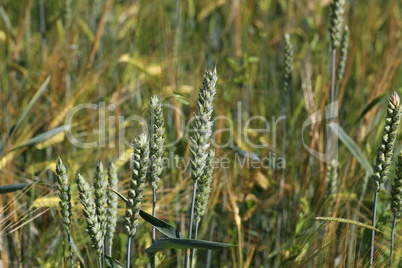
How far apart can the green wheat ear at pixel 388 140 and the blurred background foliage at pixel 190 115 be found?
154 millimetres

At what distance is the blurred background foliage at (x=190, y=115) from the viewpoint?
1.18 m

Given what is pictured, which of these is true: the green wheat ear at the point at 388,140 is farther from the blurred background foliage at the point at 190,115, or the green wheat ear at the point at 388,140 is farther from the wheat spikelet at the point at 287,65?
the wheat spikelet at the point at 287,65

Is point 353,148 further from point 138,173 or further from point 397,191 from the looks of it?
point 138,173

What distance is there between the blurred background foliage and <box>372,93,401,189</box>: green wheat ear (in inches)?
6.1

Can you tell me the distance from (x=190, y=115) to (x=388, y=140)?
0.70 metres

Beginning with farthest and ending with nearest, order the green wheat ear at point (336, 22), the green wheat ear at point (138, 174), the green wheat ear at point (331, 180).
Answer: the green wheat ear at point (336, 22) < the green wheat ear at point (331, 180) < the green wheat ear at point (138, 174)

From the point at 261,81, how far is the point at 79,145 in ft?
1.96

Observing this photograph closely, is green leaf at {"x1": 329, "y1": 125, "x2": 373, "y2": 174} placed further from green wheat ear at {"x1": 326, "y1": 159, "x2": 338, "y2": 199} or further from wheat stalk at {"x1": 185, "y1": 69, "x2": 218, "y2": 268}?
wheat stalk at {"x1": 185, "y1": 69, "x2": 218, "y2": 268}

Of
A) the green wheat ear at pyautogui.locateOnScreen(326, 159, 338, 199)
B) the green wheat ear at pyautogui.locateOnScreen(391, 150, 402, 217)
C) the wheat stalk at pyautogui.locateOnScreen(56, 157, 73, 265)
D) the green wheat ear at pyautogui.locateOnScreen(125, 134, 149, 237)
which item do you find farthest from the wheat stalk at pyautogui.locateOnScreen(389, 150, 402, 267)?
the wheat stalk at pyautogui.locateOnScreen(56, 157, 73, 265)

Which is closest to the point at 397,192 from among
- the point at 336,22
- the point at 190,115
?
the point at 336,22

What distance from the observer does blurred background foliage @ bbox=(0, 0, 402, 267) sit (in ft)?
3.86

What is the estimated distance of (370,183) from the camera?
4.53ft

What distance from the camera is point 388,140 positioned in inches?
32.9

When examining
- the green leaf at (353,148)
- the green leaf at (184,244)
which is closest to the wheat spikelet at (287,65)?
the green leaf at (353,148)
